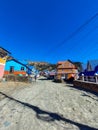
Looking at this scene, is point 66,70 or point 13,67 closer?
point 13,67

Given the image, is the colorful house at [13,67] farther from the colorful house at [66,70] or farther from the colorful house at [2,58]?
the colorful house at [66,70]

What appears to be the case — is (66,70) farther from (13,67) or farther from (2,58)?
(2,58)

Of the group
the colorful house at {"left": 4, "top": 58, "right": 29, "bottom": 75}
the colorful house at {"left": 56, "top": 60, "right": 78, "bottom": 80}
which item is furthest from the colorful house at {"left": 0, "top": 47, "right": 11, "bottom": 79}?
the colorful house at {"left": 56, "top": 60, "right": 78, "bottom": 80}

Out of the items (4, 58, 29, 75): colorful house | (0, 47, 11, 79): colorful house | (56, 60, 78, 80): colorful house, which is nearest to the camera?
(0, 47, 11, 79): colorful house

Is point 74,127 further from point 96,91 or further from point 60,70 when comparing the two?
point 60,70

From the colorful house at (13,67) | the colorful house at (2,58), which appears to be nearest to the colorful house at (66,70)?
the colorful house at (13,67)

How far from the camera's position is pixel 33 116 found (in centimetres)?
551

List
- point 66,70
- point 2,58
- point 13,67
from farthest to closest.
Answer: point 66,70
point 13,67
point 2,58

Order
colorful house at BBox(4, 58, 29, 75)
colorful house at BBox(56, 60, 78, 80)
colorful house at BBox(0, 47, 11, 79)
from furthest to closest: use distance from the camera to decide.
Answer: colorful house at BBox(56, 60, 78, 80) → colorful house at BBox(4, 58, 29, 75) → colorful house at BBox(0, 47, 11, 79)

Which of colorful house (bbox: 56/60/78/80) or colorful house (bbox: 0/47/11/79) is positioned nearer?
Answer: colorful house (bbox: 0/47/11/79)

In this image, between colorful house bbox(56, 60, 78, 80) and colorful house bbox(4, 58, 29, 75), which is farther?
colorful house bbox(56, 60, 78, 80)

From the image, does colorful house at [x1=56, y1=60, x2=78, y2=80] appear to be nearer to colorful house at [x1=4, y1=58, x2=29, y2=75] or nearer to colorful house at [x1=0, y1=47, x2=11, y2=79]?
colorful house at [x1=4, y1=58, x2=29, y2=75]

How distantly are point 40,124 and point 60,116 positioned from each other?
1.17m

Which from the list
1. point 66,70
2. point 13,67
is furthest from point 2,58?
point 66,70
